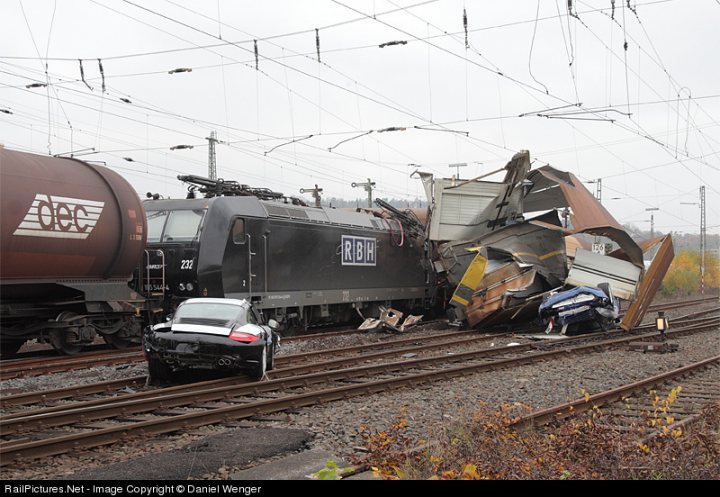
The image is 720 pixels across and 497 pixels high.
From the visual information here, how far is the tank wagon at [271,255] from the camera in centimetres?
1644

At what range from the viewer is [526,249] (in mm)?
22047

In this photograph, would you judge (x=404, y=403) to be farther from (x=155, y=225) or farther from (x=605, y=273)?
(x=605, y=273)

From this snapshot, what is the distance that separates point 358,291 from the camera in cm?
2181

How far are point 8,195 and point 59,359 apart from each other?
339 centimetres

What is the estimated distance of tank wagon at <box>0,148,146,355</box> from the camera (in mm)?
12625

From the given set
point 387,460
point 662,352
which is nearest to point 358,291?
point 662,352

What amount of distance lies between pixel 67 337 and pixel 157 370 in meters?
4.52

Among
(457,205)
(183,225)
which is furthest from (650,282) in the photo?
(183,225)

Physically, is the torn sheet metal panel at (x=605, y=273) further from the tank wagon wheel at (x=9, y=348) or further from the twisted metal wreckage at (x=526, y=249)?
the tank wagon wheel at (x=9, y=348)

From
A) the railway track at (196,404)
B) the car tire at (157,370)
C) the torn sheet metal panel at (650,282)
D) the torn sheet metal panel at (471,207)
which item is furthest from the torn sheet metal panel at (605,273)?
the car tire at (157,370)

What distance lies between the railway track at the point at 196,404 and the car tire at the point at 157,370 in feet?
2.59

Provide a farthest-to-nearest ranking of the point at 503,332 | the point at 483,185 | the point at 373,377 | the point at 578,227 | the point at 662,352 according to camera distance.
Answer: the point at 483,185
the point at 503,332
the point at 578,227
the point at 662,352
the point at 373,377

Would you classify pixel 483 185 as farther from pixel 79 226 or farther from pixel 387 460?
pixel 387 460

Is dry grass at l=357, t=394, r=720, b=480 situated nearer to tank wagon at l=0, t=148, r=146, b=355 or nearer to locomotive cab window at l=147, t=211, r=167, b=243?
tank wagon at l=0, t=148, r=146, b=355
